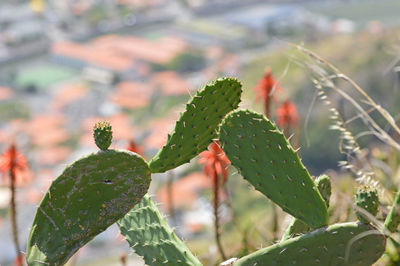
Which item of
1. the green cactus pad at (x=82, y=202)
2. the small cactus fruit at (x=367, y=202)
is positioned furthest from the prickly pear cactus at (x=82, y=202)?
the small cactus fruit at (x=367, y=202)

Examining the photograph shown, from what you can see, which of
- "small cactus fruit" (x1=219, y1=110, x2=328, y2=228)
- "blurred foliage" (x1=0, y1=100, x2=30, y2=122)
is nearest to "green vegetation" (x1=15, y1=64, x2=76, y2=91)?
"blurred foliage" (x1=0, y1=100, x2=30, y2=122)

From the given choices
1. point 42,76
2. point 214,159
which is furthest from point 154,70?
point 214,159

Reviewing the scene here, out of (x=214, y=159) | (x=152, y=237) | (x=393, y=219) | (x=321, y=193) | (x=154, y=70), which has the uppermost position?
(x=154, y=70)

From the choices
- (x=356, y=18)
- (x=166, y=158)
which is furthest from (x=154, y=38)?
(x=166, y=158)

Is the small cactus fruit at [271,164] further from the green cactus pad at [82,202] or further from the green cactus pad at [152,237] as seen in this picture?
the green cactus pad at [152,237]

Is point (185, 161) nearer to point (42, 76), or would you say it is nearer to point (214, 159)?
point (214, 159)
